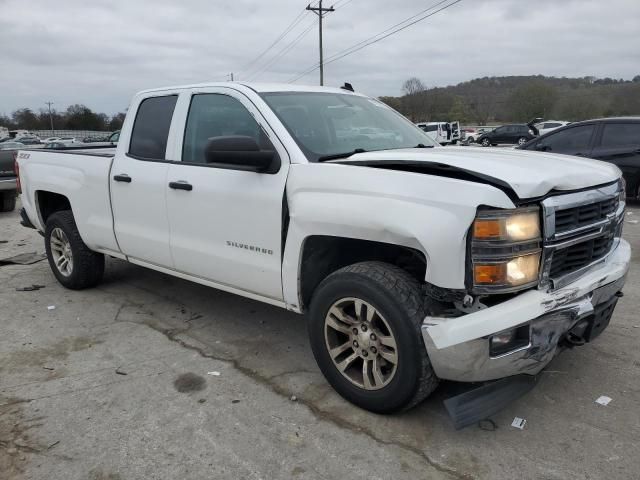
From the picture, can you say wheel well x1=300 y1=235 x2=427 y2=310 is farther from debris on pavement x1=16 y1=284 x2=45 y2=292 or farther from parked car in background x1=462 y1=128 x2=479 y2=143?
parked car in background x1=462 y1=128 x2=479 y2=143

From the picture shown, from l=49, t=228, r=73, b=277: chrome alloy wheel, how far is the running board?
13.8 ft

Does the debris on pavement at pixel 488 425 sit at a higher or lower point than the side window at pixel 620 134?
lower

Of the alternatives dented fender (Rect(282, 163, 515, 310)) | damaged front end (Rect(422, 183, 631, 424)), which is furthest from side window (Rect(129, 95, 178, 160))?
damaged front end (Rect(422, 183, 631, 424))

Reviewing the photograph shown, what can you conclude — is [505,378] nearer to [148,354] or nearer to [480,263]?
[480,263]

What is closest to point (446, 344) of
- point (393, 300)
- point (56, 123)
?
point (393, 300)

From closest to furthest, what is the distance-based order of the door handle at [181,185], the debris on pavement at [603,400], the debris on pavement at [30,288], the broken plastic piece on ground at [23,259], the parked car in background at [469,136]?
1. the debris on pavement at [603,400]
2. the door handle at [181,185]
3. the debris on pavement at [30,288]
4. the broken plastic piece on ground at [23,259]
5. the parked car in background at [469,136]

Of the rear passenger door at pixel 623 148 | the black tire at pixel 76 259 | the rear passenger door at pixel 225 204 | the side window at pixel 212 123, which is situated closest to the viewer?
the rear passenger door at pixel 225 204

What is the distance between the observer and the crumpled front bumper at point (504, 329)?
2.49m

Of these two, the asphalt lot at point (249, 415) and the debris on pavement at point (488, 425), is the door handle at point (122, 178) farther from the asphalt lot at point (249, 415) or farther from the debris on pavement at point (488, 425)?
the debris on pavement at point (488, 425)

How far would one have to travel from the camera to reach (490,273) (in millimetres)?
2498

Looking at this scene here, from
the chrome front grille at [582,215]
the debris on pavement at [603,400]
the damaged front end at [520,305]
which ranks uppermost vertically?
the chrome front grille at [582,215]

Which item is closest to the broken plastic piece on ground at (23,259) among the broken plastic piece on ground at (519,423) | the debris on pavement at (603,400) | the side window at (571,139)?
the broken plastic piece on ground at (519,423)

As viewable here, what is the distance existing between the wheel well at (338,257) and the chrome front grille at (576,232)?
0.71 meters

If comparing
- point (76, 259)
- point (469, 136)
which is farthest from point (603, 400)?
point (469, 136)
